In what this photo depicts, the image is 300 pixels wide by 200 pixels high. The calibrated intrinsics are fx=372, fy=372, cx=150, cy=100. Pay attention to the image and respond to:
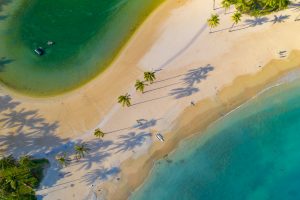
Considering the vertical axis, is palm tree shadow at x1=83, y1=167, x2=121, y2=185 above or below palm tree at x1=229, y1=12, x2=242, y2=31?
below

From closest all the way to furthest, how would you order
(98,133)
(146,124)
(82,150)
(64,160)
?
(82,150), (64,160), (98,133), (146,124)

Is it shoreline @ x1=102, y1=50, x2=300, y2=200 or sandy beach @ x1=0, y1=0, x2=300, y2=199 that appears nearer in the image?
shoreline @ x1=102, y1=50, x2=300, y2=200

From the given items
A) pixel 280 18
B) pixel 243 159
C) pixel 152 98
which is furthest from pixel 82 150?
pixel 280 18

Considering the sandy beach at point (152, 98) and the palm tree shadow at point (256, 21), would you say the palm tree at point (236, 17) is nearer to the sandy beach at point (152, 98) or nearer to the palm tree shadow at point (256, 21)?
the sandy beach at point (152, 98)

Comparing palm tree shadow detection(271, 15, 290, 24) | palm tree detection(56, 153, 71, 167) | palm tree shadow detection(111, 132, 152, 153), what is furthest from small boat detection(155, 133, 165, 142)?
palm tree shadow detection(271, 15, 290, 24)

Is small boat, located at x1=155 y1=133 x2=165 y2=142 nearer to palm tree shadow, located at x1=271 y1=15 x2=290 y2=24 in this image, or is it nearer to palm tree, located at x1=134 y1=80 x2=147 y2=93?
palm tree, located at x1=134 y1=80 x2=147 y2=93

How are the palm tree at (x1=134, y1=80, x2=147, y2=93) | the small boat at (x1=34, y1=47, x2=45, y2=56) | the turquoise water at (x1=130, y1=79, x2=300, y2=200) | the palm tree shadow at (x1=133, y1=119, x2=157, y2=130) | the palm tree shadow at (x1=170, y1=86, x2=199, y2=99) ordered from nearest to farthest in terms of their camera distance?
the turquoise water at (x1=130, y1=79, x2=300, y2=200), the palm tree at (x1=134, y1=80, x2=147, y2=93), the palm tree shadow at (x1=133, y1=119, x2=157, y2=130), the palm tree shadow at (x1=170, y1=86, x2=199, y2=99), the small boat at (x1=34, y1=47, x2=45, y2=56)

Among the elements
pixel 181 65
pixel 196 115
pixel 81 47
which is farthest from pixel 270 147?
pixel 81 47

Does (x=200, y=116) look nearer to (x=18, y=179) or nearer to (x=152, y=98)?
(x=152, y=98)
